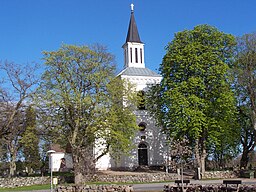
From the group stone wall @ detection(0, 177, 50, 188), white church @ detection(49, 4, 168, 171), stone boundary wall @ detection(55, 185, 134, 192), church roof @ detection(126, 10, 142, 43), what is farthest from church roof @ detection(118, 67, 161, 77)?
stone boundary wall @ detection(55, 185, 134, 192)

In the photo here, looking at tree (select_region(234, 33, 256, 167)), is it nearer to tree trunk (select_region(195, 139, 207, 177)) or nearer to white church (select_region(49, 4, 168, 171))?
tree trunk (select_region(195, 139, 207, 177))

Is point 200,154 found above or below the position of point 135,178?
above

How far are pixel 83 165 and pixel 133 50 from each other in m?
24.5

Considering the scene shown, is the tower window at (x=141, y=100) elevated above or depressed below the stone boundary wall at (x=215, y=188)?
above

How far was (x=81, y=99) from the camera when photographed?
35.2 metres

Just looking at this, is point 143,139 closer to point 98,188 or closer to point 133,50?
point 133,50

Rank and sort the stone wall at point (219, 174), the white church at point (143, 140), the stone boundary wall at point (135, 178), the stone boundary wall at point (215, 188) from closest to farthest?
1. the stone boundary wall at point (215, 188)
2. the stone boundary wall at point (135, 178)
3. the stone wall at point (219, 174)
4. the white church at point (143, 140)

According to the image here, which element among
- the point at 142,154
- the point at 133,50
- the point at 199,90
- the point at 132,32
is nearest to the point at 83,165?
the point at 199,90

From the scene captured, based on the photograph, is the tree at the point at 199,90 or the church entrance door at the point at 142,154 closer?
the tree at the point at 199,90

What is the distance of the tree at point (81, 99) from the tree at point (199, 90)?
5526 millimetres

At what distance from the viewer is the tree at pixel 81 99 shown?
34.8 metres

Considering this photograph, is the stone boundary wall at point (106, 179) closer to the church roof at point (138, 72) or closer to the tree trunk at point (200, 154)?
the tree trunk at point (200, 154)

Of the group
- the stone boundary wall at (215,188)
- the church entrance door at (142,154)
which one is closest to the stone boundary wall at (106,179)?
the church entrance door at (142,154)

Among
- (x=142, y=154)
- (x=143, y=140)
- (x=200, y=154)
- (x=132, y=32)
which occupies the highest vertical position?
(x=132, y=32)
